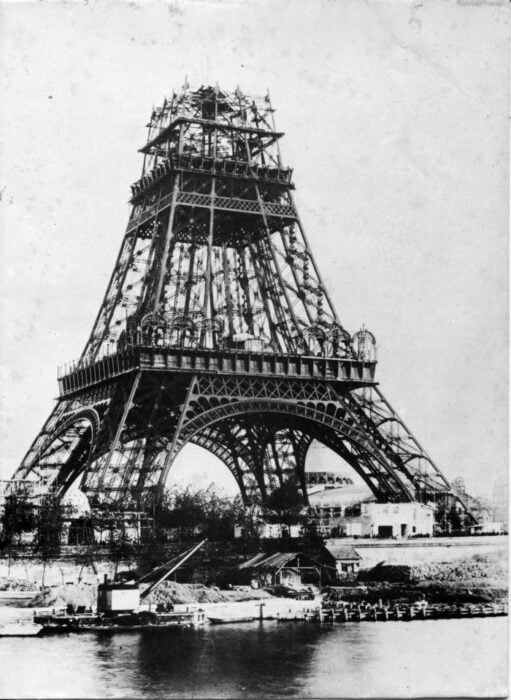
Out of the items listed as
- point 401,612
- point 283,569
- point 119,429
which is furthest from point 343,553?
point 119,429

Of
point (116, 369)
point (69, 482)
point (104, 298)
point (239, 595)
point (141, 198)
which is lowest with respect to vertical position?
point (239, 595)

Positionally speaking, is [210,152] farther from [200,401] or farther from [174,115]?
[200,401]

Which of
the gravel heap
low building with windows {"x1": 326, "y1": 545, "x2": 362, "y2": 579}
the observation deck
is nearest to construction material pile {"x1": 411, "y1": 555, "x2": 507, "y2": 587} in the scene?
low building with windows {"x1": 326, "y1": 545, "x2": 362, "y2": 579}

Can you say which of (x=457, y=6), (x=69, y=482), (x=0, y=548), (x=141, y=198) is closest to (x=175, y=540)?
(x=0, y=548)

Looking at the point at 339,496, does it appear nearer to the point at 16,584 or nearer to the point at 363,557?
the point at 363,557

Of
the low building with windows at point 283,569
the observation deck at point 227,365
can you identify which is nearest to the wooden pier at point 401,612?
the low building with windows at point 283,569

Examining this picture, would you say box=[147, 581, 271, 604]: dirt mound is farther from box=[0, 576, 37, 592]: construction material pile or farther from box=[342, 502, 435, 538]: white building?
box=[342, 502, 435, 538]: white building
